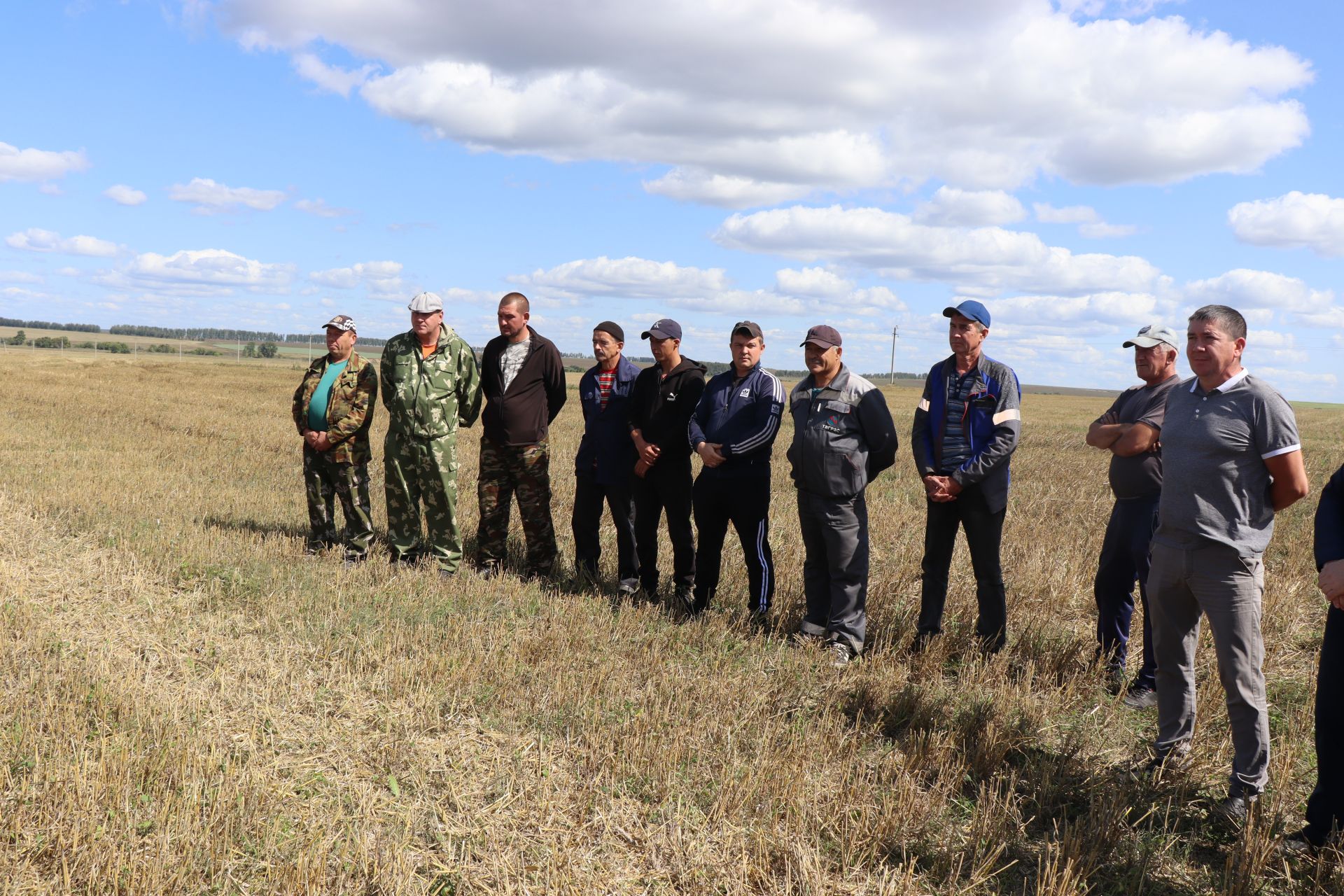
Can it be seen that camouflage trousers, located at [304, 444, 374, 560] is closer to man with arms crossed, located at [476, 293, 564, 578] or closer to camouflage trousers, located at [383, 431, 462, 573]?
camouflage trousers, located at [383, 431, 462, 573]

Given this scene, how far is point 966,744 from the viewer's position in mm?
4887

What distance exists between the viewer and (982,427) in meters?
5.95

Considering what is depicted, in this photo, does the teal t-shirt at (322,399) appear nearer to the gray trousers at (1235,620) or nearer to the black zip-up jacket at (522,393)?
the black zip-up jacket at (522,393)

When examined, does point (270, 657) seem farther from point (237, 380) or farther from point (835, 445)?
point (237, 380)

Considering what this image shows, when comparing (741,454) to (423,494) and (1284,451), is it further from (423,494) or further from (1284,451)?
Result: (1284,451)

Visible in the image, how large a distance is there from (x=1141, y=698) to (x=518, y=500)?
4968 millimetres

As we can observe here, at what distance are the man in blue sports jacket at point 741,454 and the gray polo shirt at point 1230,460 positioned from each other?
272cm

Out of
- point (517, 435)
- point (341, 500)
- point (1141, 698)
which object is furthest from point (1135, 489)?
point (341, 500)

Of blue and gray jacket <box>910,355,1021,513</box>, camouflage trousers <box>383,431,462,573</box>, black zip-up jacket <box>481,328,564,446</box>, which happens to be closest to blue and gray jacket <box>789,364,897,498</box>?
blue and gray jacket <box>910,355,1021,513</box>

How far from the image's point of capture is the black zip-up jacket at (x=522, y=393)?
26.1ft

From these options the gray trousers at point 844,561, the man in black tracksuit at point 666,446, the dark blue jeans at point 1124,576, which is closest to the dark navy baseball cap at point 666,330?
the man in black tracksuit at point 666,446

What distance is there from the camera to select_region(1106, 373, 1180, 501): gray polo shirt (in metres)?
5.60

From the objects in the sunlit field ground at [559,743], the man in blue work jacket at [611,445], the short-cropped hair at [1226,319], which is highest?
the short-cropped hair at [1226,319]

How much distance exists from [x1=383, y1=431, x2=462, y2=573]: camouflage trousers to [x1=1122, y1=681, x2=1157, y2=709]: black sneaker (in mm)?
5226
